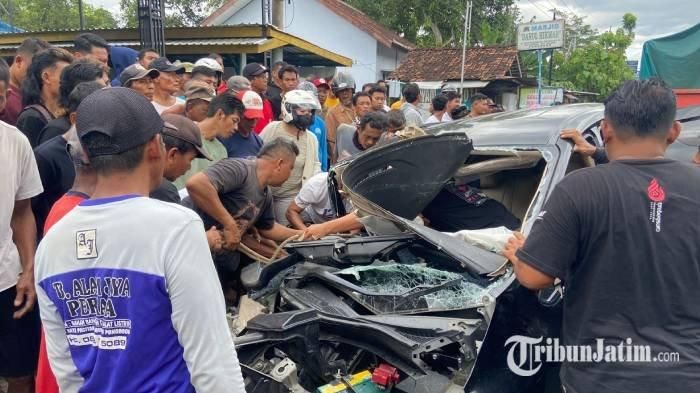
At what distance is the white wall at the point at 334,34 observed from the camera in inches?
926

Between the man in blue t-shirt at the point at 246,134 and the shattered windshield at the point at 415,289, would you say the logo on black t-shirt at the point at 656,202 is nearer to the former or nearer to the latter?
the shattered windshield at the point at 415,289

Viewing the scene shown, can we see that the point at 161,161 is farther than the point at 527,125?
No

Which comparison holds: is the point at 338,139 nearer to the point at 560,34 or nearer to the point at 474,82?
the point at 560,34

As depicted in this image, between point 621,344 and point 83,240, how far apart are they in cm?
164

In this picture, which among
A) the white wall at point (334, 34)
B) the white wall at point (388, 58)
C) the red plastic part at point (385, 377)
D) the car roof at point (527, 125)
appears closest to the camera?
the red plastic part at point (385, 377)

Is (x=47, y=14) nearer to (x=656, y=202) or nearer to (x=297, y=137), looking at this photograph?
(x=297, y=137)

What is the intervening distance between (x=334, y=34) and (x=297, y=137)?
2011 cm

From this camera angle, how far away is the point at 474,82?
22.3 metres

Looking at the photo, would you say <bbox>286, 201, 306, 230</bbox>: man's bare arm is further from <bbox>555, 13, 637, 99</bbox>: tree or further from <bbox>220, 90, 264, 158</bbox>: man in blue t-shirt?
<bbox>555, 13, 637, 99</bbox>: tree

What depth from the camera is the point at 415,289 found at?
104 inches

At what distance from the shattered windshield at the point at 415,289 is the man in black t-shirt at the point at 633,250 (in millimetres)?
565

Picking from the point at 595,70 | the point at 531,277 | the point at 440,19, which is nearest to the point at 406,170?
the point at 531,277

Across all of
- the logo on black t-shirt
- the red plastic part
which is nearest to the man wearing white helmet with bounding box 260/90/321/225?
the red plastic part

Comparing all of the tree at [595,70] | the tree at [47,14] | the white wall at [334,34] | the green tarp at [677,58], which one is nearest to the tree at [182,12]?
the tree at [47,14]
